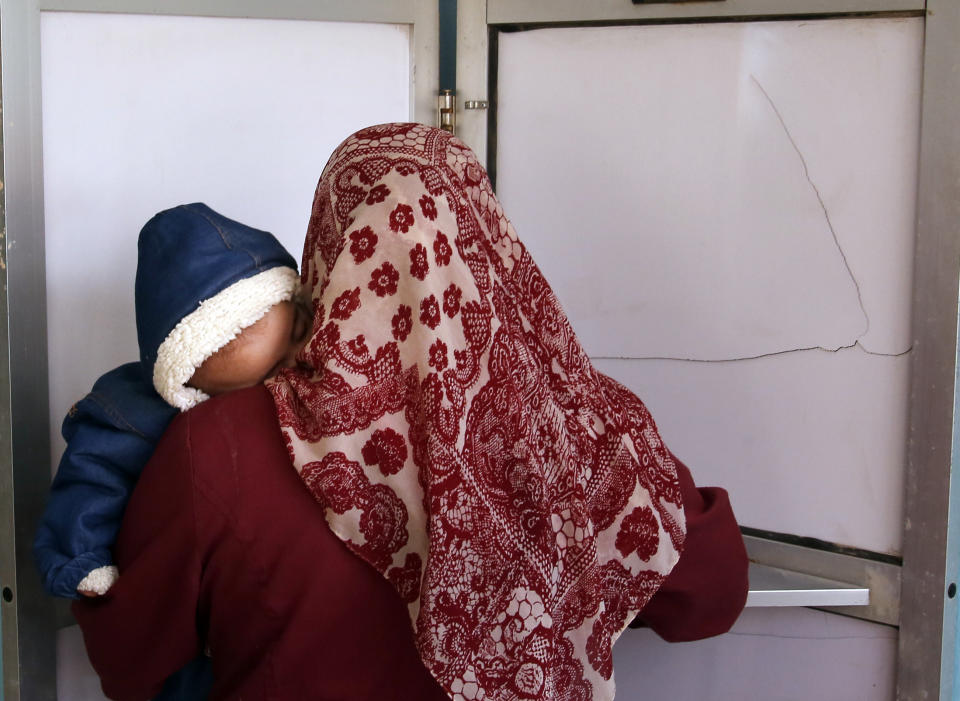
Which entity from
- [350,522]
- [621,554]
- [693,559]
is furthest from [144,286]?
[693,559]

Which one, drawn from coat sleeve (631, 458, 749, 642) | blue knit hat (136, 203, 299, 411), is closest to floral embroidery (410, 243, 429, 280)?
blue knit hat (136, 203, 299, 411)

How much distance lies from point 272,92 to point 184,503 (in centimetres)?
91

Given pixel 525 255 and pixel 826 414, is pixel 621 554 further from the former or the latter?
pixel 826 414

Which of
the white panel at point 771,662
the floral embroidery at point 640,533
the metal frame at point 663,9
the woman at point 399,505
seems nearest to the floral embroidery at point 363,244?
the woman at point 399,505

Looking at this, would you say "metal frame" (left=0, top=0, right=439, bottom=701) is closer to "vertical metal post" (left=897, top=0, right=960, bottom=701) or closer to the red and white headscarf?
the red and white headscarf

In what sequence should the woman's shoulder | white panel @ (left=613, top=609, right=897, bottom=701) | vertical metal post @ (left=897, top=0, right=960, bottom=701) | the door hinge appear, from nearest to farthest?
1. the woman's shoulder
2. vertical metal post @ (left=897, top=0, right=960, bottom=701)
3. white panel @ (left=613, top=609, right=897, bottom=701)
4. the door hinge

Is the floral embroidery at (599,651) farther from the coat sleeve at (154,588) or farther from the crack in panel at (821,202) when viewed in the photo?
the crack in panel at (821,202)

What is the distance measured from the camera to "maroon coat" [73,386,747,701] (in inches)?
34.7

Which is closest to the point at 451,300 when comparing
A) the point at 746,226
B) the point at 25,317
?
the point at 746,226

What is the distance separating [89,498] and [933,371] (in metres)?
1.18

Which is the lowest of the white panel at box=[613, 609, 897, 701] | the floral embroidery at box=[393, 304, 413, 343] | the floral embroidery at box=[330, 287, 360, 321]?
the white panel at box=[613, 609, 897, 701]

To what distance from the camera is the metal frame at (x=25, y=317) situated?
4.71 ft

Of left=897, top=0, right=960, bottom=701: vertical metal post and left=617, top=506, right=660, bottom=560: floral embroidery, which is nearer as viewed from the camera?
left=617, top=506, right=660, bottom=560: floral embroidery

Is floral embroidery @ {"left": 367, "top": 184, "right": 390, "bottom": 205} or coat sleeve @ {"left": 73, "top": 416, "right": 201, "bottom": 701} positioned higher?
floral embroidery @ {"left": 367, "top": 184, "right": 390, "bottom": 205}
